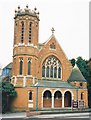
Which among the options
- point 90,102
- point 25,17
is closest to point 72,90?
point 90,102

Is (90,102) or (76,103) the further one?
(90,102)

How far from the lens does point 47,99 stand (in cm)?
4375

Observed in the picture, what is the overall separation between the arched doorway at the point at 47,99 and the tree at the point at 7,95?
538 centimetres

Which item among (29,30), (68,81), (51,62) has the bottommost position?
(68,81)

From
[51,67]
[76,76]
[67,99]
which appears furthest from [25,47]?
[67,99]

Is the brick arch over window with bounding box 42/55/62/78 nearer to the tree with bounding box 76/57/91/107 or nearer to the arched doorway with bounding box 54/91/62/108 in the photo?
the arched doorway with bounding box 54/91/62/108

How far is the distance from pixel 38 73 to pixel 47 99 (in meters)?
4.80

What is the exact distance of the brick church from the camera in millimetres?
41906

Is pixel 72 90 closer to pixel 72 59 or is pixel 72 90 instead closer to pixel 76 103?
pixel 76 103

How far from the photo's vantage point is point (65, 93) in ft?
149

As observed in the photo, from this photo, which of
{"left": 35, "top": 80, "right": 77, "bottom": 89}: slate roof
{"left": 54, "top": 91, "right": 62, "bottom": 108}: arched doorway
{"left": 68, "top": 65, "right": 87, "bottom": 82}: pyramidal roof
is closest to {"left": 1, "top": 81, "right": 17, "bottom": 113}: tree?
{"left": 35, "top": 80, "right": 77, "bottom": 89}: slate roof

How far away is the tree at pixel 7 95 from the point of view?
1533 inches

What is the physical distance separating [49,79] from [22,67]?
5725mm

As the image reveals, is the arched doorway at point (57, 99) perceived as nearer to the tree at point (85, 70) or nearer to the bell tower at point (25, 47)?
the bell tower at point (25, 47)
